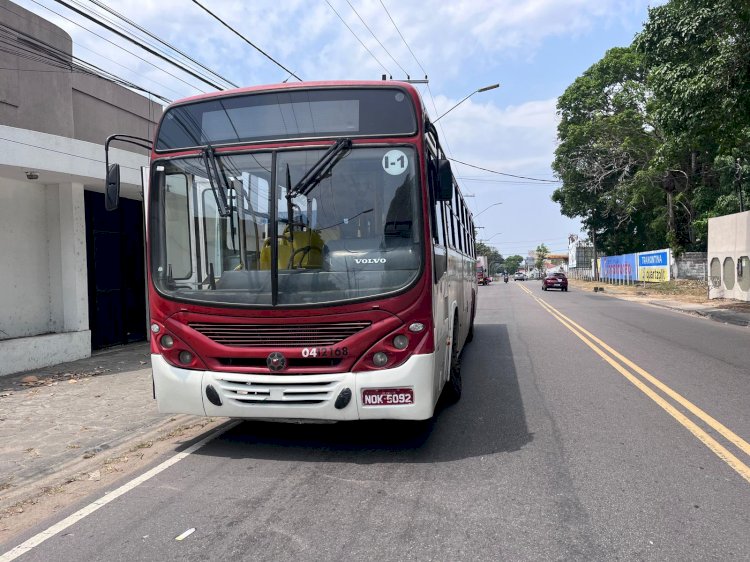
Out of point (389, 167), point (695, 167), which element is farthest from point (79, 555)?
point (695, 167)

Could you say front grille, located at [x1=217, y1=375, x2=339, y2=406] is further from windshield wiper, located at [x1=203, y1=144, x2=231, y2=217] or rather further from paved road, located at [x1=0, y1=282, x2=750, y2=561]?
windshield wiper, located at [x1=203, y1=144, x2=231, y2=217]

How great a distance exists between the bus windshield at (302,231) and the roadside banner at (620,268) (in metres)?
44.6

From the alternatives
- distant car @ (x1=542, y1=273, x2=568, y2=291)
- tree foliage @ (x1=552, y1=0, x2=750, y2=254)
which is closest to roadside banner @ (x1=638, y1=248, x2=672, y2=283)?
tree foliage @ (x1=552, y1=0, x2=750, y2=254)

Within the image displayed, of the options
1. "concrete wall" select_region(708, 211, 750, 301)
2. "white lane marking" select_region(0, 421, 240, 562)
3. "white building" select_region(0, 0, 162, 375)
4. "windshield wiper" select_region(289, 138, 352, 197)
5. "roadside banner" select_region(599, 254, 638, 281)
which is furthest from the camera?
"roadside banner" select_region(599, 254, 638, 281)

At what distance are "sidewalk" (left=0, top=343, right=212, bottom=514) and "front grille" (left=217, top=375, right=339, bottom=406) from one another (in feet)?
5.08

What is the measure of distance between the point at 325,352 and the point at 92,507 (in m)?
1.99

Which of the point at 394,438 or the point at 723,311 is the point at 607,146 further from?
the point at 394,438

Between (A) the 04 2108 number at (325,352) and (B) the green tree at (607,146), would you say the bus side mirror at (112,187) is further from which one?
(B) the green tree at (607,146)

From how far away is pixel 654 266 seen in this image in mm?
40656

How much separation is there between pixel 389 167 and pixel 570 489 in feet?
9.27

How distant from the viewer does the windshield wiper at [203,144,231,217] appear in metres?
5.12

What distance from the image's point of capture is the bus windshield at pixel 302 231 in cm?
484

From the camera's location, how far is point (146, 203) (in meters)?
5.37

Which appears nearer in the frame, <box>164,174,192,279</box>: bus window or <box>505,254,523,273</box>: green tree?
<box>164,174,192,279</box>: bus window
